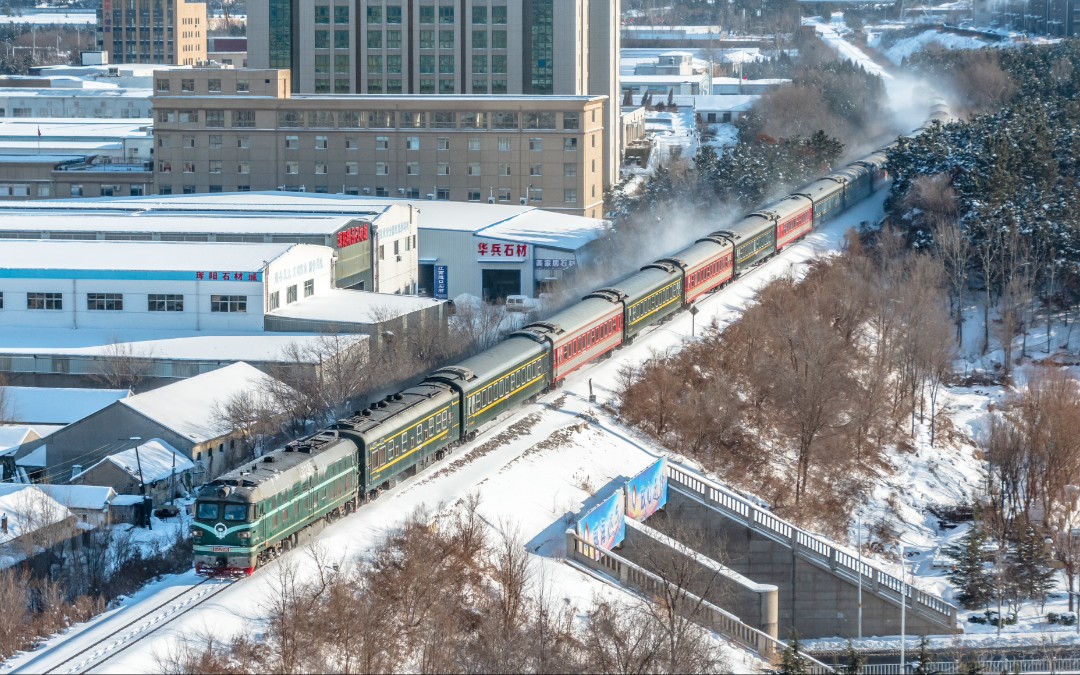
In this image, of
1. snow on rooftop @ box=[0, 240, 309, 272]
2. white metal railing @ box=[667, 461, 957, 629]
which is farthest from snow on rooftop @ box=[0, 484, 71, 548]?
snow on rooftop @ box=[0, 240, 309, 272]

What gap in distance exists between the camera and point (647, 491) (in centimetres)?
4672

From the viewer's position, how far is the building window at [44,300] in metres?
62.6

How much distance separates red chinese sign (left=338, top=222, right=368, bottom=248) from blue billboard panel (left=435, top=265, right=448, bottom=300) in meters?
8.37

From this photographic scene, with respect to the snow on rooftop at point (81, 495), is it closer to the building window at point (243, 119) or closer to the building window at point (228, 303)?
the building window at point (228, 303)

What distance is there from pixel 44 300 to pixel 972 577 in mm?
34269

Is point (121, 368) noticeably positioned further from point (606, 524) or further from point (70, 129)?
point (70, 129)

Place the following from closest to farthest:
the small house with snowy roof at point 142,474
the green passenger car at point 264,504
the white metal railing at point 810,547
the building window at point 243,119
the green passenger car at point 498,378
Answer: the green passenger car at point 264,504 → the white metal railing at point 810,547 → the small house with snowy roof at point 142,474 → the green passenger car at point 498,378 → the building window at point 243,119

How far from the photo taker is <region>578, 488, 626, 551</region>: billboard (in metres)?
41.8

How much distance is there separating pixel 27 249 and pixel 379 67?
43.6 m

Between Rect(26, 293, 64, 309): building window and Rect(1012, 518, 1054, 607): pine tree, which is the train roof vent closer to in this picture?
Rect(1012, 518, 1054, 607): pine tree

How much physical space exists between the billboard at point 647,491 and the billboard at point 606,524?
2.83 ft

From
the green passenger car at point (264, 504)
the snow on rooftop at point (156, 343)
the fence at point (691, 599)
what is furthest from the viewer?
the snow on rooftop at point (156, 343)

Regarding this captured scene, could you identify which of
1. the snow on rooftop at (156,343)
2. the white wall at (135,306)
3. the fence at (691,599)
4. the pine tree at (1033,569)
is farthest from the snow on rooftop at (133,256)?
the pine tree at (1033,569)

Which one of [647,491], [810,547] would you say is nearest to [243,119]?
[647,491]
